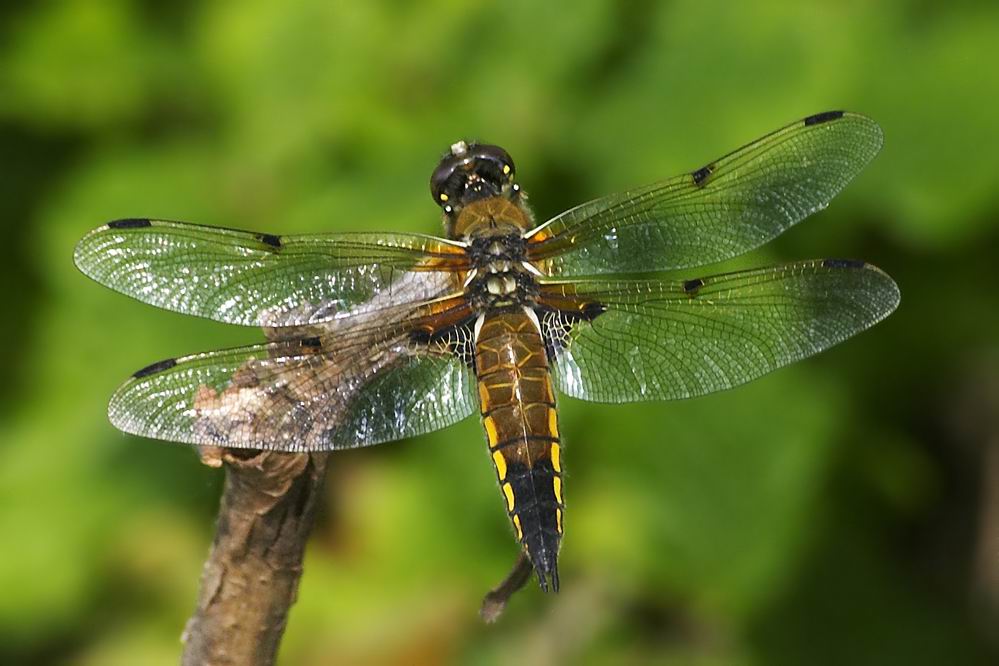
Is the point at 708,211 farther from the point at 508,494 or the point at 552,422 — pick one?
the point at 508,494

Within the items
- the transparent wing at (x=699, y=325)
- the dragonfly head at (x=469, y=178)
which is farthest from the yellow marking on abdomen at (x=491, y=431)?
the dragonfly head at (x=469, y=178)

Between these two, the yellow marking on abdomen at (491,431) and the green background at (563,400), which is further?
the green background at (563,400)

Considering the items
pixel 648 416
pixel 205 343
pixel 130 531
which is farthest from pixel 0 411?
pixel 648 416

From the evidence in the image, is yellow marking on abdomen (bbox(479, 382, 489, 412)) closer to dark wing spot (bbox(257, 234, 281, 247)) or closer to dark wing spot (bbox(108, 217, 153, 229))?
dark wing spot (bbox(257, 234, 281, 247))

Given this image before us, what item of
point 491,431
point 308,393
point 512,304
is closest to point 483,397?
point 491,431

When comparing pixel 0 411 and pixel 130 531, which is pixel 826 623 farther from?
pixel 0 411

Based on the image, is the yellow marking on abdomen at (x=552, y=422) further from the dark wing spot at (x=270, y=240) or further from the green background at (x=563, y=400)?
the green background at (x=563, y=400)
